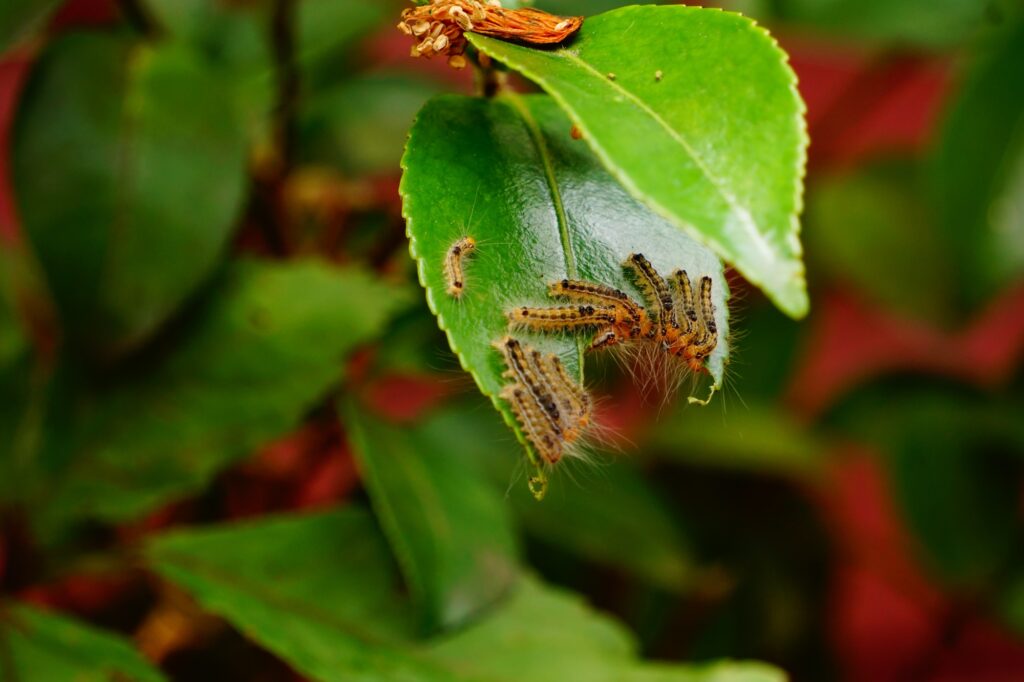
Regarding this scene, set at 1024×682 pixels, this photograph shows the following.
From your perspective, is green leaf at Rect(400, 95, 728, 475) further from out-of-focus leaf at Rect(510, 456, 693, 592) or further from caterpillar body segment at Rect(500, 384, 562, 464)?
out-of-focus leaf at Rect(510, 456, 693, 592)

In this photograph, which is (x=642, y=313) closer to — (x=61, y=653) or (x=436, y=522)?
(x=436, y=522)

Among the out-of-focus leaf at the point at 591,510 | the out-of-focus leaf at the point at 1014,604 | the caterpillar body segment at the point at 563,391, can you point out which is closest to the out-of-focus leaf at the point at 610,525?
the out-of-focus leaf at the point at 591,510

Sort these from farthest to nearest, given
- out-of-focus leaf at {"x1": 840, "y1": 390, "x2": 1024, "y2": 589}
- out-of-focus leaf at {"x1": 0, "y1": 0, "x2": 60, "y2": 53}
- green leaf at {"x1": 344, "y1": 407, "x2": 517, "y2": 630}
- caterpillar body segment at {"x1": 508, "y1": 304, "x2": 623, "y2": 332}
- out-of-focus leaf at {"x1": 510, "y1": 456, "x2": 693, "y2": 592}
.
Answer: out-of-focus leaf at {"x1": 840, "y1": 390, "x2": 1024, "y2": 589} → out-of-focus leaf at {"x1": 510, "y1": 456, "x2": 693, "y2": 592} → green leaf at {"x1": 344, "y1": 407, "x2": 517, "y2": 630} → out-of-focus leaf at {"x1": 0, "y1": 0, "x2": 60, "y2": 53} → caterpillar body segment at {"x1": 508, "y1": 304, "x2": 623, "y2": 332}

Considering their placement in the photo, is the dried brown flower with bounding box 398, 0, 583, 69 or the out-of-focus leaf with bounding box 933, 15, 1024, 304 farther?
the out-of-focus leaf with bounding box 933, 15, 1024, 304

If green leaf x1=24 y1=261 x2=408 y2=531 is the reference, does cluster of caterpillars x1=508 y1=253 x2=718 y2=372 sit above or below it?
above

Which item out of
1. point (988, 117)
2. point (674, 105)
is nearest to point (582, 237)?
point (674, 105)

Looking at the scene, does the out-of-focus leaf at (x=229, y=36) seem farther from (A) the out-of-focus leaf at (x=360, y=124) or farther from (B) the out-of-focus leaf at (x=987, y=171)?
(B) the out-of-focus leaf at (x=987, y=171)

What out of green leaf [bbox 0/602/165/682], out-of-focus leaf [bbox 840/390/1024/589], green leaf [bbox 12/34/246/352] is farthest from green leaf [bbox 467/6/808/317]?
out-of-focus leaf [bbox 840/390/1024/589]
